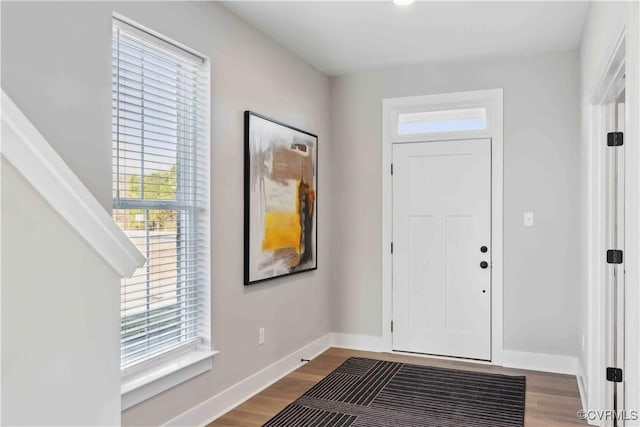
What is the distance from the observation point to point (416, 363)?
4320 mm

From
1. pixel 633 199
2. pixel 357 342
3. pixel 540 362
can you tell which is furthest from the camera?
pixel 357 342

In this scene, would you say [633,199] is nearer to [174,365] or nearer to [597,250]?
[597,250]

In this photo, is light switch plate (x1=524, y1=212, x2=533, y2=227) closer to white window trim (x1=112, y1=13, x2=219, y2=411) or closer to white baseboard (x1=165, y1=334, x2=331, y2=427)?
white baseboard (x1=165, y1=334, x2=331, y2=427)

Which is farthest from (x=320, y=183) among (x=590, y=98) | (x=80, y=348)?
(x=80, y=348)

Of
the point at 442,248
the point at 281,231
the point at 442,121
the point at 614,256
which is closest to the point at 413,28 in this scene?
the point at 442,121

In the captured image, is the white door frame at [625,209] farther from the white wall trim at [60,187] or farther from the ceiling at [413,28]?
the white wall trim at [60,187]

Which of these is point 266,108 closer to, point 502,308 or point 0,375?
point 502,308

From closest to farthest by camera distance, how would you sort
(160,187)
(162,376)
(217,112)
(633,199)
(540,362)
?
1. (633,199)
2. (162,376)
3. (160,187)
4. (217,112)
5. (540,362)

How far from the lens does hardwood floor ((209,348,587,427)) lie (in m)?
3.14

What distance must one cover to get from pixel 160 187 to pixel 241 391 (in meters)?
1.54

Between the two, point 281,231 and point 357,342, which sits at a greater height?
point 281,231

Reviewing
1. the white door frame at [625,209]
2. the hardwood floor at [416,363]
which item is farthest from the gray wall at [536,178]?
the white door frame at [625,209]

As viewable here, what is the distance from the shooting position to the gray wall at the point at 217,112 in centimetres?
204

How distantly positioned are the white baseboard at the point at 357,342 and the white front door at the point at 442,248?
0.57ft
